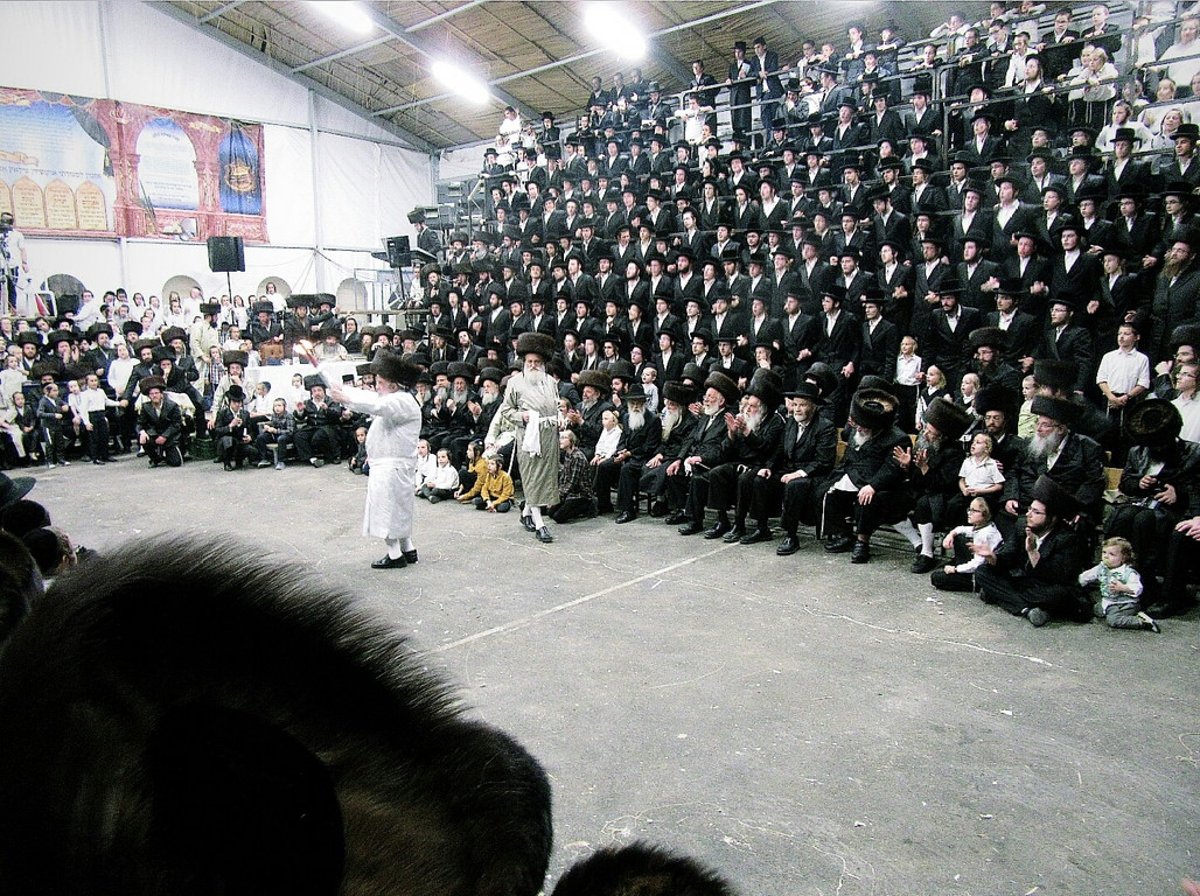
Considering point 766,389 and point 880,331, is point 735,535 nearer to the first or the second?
point 766,389

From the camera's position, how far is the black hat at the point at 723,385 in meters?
8.53

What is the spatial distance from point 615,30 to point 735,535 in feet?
43.9

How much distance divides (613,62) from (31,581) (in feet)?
64.4

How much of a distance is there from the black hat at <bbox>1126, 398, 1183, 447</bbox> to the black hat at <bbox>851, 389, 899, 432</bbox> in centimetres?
183

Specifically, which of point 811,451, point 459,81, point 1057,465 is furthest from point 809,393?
point 459,81

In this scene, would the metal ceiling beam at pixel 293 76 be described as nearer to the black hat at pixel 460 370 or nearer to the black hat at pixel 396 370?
the black hat at pixel 460 370

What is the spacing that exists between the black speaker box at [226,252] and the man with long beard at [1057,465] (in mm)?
15181

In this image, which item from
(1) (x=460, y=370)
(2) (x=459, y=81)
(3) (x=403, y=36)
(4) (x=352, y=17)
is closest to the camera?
(1) (x=460, y=370)

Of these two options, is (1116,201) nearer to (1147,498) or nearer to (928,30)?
(1147,498)

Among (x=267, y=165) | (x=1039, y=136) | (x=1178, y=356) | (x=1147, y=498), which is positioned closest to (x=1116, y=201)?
(x=1039, y=136)

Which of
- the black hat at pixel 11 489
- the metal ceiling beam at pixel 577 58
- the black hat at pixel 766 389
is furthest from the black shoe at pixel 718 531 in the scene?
the metal ceiling beam at pixel 577 58

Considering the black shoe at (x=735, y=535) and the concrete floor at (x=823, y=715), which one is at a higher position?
the black shoe at (x=735, y=535)

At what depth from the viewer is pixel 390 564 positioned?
6.91 metres

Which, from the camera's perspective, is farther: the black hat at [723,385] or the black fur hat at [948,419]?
the black hat at [723,385]
